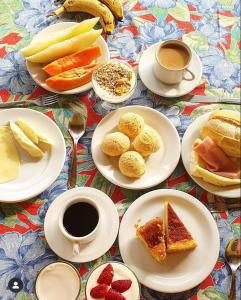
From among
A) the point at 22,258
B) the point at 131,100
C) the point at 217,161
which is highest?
the point at 217,161

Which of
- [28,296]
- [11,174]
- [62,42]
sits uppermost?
[62,42]

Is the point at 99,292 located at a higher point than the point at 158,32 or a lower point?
lower

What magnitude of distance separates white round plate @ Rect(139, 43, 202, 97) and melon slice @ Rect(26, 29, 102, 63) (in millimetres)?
120

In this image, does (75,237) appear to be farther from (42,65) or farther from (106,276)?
(42,65)

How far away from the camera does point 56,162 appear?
82 cm

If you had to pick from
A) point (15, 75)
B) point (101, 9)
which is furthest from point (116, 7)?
point (15, 75)

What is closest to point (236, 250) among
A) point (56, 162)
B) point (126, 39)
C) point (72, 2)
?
point (56, 162)

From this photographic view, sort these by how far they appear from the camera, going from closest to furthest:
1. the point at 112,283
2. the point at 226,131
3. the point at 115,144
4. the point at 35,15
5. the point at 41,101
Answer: the point at 226,131 → the point at 112,283 → the point at 115,144 → the point at 41,101 → the point at 35,15

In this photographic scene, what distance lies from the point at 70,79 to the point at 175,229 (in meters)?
0.38

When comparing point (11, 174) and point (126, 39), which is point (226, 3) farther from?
point (11, 174)

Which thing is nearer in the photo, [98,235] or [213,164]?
[213,164]

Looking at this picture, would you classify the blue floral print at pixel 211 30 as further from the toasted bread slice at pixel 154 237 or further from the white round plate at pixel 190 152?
the toasted bread slice at pixel 154 237

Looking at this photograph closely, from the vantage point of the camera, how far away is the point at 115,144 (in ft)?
2.63

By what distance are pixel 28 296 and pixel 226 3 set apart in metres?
0.73
